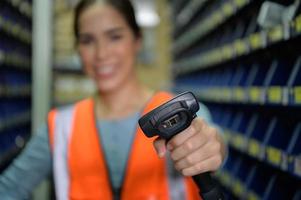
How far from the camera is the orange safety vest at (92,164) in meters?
1.33

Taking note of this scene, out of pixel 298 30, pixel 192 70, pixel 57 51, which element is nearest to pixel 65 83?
pixel 57 51

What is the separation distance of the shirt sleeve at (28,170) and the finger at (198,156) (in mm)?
642

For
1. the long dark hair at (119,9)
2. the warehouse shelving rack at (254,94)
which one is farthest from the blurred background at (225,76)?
the long dark hair at (119,9)

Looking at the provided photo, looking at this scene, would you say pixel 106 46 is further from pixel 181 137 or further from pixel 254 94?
pixel 254 94

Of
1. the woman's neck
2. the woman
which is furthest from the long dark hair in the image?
the woman's neck

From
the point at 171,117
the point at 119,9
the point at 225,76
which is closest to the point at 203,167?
the point at 171,117

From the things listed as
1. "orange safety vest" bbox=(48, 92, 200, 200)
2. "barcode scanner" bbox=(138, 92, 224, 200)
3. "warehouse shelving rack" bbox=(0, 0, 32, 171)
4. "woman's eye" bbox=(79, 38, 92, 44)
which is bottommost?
"warehouse shelving rack" bbox=(0, 0, 32, 171)

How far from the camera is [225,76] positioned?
3.34m

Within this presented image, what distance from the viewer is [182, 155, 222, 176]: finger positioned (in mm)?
950

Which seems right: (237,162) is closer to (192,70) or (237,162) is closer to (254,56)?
(254,56)

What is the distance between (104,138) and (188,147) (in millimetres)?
582

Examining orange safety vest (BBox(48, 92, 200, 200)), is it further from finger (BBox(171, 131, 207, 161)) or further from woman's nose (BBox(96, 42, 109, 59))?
finger (BBox(171, 131, 207, 161))

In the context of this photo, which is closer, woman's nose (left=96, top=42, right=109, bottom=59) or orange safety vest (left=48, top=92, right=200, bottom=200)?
orange safety vest (left=48, top=92, right=200, bottom=200)

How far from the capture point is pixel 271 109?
237 centimetres
